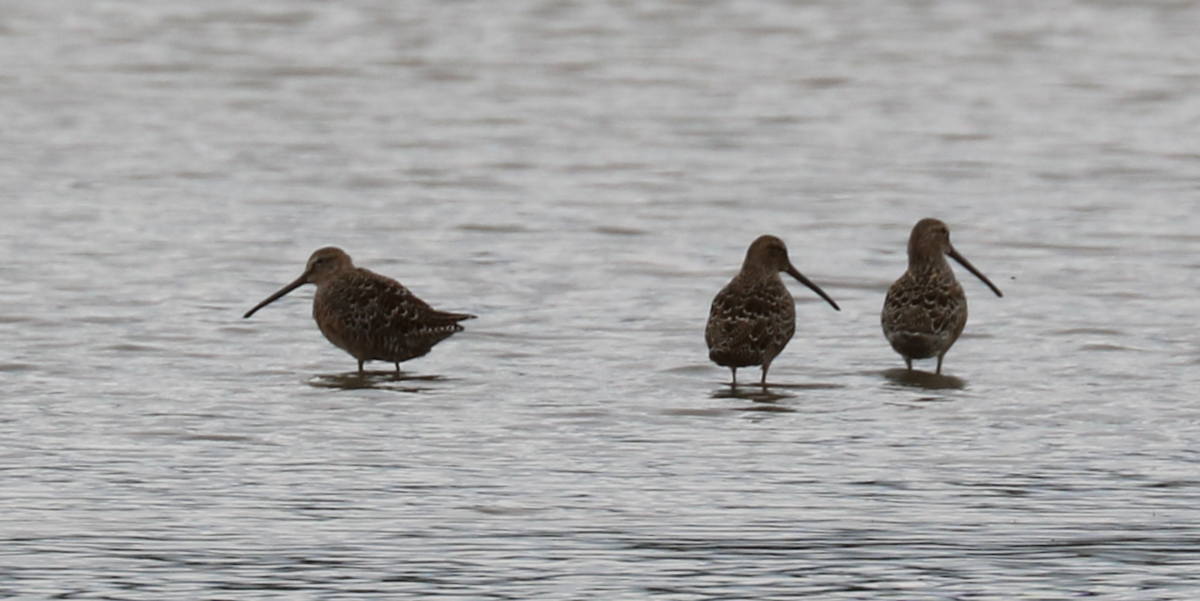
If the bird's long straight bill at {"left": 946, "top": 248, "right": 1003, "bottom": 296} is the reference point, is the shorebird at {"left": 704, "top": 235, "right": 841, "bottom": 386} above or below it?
above

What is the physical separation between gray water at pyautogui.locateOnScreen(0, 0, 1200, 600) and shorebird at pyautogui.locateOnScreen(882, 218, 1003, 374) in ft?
0.58

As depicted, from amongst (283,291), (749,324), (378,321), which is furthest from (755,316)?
(283,291)

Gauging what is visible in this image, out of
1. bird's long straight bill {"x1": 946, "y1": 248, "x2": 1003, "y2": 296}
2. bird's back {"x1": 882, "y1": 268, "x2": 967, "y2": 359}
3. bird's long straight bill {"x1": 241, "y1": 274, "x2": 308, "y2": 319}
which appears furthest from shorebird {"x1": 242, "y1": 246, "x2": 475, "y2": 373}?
bird's long straight bill {"x1": 946, "y1": 248, "x2": 1003, "y2": 296}

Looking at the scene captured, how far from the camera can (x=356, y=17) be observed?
875 inches

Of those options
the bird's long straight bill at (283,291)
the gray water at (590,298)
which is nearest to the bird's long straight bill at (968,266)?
the gray water at (590,298)

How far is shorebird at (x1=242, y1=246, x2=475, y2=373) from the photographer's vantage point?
948 cm

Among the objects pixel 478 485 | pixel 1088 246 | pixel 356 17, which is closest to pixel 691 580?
pixel 478 485

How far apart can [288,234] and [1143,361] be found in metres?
5.08

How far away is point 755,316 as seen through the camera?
9.16 m

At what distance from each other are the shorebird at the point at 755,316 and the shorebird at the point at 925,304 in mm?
445

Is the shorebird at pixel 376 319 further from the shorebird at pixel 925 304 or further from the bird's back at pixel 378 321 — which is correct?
the shorebird at pixel 925 304

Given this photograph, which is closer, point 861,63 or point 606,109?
point 606,109

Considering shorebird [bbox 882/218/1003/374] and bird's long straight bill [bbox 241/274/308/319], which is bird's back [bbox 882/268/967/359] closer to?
shorebird [bbox 882/218/1003/374]

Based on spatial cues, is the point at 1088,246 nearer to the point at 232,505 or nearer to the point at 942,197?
the point at 942,197
